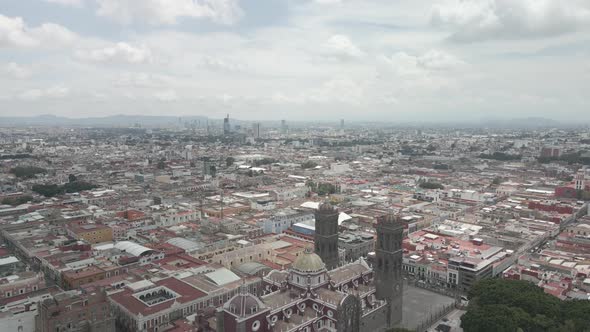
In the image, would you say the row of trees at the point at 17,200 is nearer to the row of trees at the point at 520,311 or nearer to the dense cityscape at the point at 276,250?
the dense cityscape at the point at 276,250

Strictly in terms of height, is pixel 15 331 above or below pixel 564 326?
below

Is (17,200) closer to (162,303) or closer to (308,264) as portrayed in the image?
(162,303)

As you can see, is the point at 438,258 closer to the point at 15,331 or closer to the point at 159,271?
the point at 159,271

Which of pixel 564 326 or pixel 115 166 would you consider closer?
pixel 564 326

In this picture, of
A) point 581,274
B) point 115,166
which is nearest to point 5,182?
point 115,166

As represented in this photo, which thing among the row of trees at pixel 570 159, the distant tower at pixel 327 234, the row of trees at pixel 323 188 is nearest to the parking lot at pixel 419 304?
the distant tower at pixel 327 234

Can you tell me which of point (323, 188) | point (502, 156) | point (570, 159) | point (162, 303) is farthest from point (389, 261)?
point (502, 156)

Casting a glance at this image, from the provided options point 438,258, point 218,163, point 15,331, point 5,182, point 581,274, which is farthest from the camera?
point 218,163
